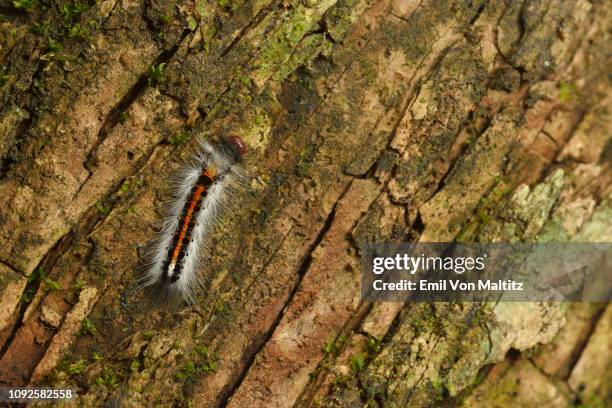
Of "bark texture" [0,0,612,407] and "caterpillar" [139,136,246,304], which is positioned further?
"caterpillar" [139,136,246,304]

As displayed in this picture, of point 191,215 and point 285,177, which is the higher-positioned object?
point 285,177

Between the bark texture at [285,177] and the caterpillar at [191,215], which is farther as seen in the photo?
the caterpillar at [191,215]

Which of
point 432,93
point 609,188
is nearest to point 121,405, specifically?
point 432,93

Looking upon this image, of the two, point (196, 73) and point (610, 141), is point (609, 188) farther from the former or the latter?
point (196, 73)
